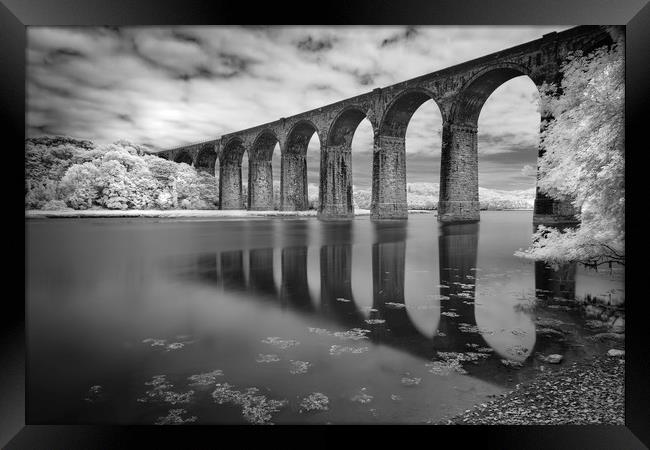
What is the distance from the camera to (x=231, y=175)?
97.0 ft

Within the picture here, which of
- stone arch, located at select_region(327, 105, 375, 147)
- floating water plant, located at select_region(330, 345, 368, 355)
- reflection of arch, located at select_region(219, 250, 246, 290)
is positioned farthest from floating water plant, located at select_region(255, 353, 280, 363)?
stone arch, located at select_region(327, 105, 375, 147)

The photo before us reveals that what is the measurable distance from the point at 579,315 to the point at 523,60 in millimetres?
14971

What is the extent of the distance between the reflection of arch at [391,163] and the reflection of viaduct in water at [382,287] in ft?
39.7

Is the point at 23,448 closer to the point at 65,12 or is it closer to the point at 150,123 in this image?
the point at 65,12

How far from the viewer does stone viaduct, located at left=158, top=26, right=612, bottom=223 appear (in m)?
15.9

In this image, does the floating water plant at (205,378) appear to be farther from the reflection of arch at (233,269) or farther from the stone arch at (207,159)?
the stone arch at (207,159)

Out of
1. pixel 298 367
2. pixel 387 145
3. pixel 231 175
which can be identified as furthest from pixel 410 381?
pixel 231 175

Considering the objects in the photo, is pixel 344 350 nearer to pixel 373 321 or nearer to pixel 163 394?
pixel 373 321

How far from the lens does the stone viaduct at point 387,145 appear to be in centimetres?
1595

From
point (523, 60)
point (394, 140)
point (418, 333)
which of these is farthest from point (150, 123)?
point (394, 140)

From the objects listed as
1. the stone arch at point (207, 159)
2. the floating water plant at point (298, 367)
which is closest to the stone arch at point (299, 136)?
the stone arch at point (207, 159)

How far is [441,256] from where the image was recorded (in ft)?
31.9

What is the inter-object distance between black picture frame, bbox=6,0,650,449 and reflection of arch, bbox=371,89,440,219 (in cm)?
2008

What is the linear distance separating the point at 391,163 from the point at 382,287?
18.5 m
